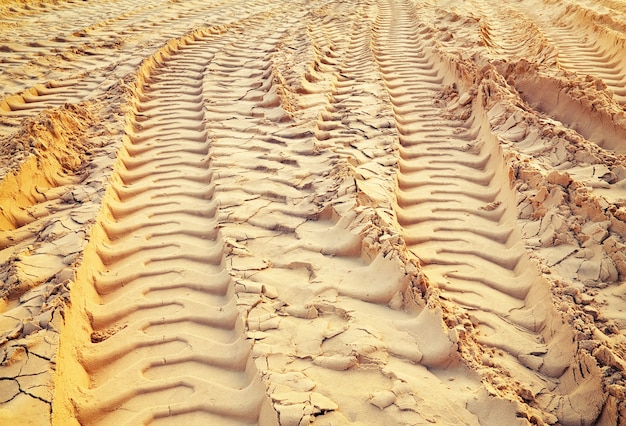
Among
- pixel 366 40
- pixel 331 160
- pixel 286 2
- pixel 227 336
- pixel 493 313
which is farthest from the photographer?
pixel 286 2

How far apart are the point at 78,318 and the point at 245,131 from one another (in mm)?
2063

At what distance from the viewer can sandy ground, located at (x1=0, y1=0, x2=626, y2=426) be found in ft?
5.93

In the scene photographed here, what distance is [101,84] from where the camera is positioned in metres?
4.54

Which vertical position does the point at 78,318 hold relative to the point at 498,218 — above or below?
below

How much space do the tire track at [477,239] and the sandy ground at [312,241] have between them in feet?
0.04

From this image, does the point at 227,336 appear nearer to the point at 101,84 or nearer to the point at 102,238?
the point at 102,238

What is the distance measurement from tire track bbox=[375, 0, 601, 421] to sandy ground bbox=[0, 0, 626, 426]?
1cm

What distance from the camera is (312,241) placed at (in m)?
2.59

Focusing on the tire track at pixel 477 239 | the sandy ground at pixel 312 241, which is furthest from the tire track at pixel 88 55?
the tire track at pixel 477 239

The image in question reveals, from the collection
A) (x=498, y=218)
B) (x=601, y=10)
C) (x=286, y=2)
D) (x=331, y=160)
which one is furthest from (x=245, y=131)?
(x=601, y=10)

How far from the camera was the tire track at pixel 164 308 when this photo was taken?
181 cm

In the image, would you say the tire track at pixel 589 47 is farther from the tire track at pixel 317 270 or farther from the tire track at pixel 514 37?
the tire track at pixel 317 270

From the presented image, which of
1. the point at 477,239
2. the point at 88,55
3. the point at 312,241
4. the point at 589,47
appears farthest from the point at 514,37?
the point at 88,55

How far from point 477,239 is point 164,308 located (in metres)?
1.75
